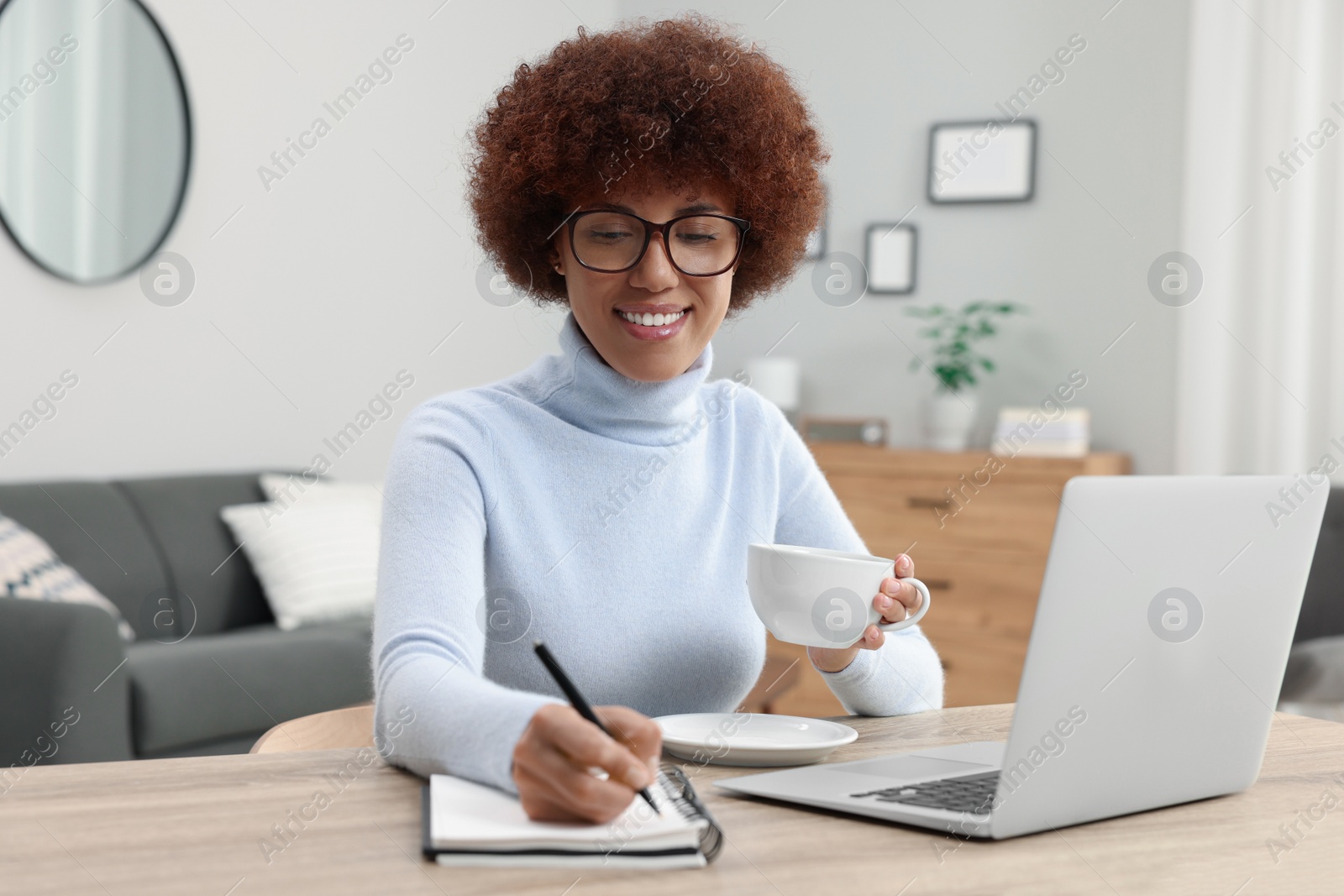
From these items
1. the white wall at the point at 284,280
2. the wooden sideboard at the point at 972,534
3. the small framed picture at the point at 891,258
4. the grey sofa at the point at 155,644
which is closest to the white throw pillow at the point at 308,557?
the grey sofa at the point at 155,644

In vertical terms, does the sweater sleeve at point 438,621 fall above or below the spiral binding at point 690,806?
above

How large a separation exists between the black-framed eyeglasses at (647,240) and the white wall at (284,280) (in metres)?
1.64

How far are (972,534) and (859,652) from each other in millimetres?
2642

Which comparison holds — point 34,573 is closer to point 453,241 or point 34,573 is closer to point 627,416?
point 627,416

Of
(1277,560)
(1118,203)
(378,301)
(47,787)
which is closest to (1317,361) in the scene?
(1118,203)

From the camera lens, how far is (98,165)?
3162mm

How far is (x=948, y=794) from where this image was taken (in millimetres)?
875

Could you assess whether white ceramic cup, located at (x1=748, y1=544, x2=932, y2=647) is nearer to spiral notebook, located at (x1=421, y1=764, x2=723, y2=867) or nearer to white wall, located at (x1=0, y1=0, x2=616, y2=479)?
spiral notebook, located at (x1=421, y1=764, x2=723, y2=867)

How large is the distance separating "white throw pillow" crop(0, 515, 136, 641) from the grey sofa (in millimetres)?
131

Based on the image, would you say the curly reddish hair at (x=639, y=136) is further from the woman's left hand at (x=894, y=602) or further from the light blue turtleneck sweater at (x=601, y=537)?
the woman's left hand at (x=894, y=602)

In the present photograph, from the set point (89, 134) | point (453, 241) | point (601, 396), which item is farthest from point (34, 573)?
point (453, 241)

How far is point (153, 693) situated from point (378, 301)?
177 cm

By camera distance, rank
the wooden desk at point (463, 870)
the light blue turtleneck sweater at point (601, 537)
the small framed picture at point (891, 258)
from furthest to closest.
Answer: the small framed picture at point (891, 258) < the light blue turtleneck sweater at point (601, 537) < the wooden desk at point (463, 870)

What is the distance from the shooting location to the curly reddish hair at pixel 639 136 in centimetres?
130
